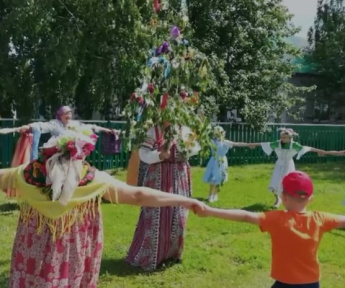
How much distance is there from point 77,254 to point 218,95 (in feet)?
49.1

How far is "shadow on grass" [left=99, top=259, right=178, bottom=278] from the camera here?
18.9 ft

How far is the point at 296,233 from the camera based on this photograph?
3.46 m

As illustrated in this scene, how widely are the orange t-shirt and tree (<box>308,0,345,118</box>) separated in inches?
929

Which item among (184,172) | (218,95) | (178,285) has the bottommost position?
(178,285)

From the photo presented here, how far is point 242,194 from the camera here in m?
11.4

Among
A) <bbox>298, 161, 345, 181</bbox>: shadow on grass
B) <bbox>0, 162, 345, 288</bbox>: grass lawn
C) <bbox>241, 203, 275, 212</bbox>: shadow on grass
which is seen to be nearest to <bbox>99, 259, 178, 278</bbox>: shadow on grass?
<bbox>0, 162, 345, 288</bbox>: grass lawn

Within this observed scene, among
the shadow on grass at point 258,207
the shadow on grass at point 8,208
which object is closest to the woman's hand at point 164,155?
the shadow on grass at point 8,208

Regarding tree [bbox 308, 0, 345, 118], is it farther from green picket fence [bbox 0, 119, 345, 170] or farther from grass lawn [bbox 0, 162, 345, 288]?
grass lawn [bbox 0, 162, 345, 288]

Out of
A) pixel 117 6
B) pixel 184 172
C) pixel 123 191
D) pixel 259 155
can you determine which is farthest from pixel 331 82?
pixel 123 191

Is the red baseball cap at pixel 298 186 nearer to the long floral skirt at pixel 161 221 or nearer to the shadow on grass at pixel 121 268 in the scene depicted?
the long floral skirt at pixel 161 221

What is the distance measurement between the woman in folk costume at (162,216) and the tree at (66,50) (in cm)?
680

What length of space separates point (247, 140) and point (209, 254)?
12.4m

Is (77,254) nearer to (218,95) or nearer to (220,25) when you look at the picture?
(218,95)

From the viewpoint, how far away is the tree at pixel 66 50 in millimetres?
12219
